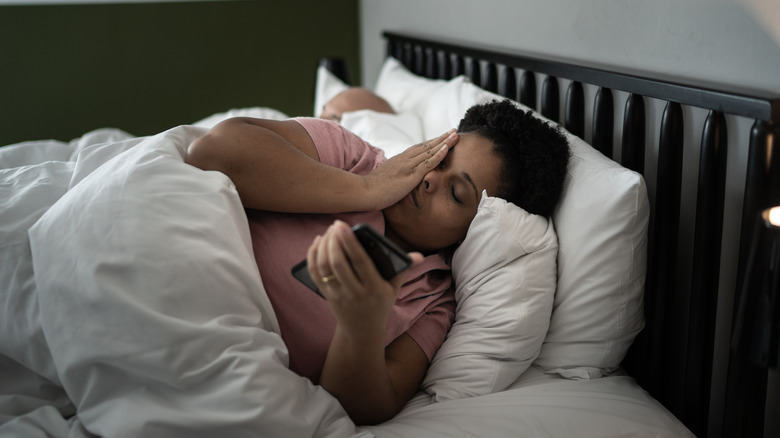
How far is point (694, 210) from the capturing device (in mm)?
1168

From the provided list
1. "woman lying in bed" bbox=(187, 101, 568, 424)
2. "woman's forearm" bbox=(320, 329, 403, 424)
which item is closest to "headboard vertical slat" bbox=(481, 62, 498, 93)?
"woman lying in bed" bbox=(187, 101, 568, 424)

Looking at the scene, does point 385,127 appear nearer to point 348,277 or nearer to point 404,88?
point 404,88

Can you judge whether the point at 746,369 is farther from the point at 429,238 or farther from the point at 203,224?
the point at 203,224

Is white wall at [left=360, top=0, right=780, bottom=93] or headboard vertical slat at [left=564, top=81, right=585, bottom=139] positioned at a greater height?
white wall at [left=360, top=0, right=780, bottom=93]

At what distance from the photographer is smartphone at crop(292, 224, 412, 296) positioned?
821 millimetres

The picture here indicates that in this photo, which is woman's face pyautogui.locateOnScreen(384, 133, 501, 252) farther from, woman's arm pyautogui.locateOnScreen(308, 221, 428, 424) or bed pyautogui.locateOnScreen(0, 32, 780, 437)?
woman's arm pyautogui.locateOnScreen(308, 221, 428, 424)

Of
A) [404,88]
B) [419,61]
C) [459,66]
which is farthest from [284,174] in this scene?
[419,61]

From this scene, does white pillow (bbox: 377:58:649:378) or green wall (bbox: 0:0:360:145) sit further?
green wall (bbox: 0:0:360:145)

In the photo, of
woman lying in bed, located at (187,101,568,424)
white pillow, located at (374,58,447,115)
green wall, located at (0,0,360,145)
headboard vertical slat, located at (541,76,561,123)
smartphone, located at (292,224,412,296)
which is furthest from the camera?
green wall, located at (0,0,360,145)

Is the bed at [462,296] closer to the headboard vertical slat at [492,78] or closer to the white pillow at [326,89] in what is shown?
the headboard vertical slat at [492,78]

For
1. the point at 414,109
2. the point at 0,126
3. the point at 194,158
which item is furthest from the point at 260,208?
the point at 0,126

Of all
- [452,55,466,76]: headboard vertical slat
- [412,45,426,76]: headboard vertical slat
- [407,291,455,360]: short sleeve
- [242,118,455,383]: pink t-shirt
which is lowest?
[407,291,455,360]: short sleeve

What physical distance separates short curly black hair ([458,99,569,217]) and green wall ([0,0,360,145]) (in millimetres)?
2613

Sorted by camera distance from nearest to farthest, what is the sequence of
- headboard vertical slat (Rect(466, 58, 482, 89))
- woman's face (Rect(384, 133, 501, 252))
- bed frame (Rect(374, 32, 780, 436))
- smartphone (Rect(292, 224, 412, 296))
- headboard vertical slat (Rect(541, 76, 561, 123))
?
smartphone (Rect(292, 224, 412, 296)) → bed frame (Rect(374, 32, 780, 436)) → woman's face (Rect(384, 133, 501, 252)) → headboard vertical slat (Rect(541, 76, 561, 123)) → headboard vertical slat (Rect(466, 58, 482, 89))
